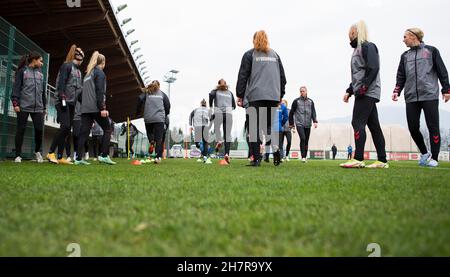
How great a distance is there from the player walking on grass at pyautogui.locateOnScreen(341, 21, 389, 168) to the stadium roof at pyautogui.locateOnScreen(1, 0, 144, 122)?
9729mm

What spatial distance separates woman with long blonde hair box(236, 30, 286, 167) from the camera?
20.5 feet

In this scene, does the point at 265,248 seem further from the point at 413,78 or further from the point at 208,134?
the point at 208,134

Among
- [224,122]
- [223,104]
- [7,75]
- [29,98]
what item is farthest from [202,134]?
[7,75]

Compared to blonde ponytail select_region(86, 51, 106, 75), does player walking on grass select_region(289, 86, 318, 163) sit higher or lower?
lower

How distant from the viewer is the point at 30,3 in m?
11.8

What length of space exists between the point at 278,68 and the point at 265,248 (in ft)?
18.6

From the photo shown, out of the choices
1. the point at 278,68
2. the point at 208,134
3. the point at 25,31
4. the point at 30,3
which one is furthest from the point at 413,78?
the point at 25,31

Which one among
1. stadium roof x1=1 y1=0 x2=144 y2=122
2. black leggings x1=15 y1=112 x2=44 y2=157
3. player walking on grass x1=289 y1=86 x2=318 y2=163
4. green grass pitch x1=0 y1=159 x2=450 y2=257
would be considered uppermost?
stadium roof x1=1 y1=0 x2=144 y2=122

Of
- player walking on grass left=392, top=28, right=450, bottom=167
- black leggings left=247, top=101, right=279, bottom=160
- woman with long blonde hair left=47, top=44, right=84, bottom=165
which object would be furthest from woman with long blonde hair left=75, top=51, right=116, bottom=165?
player walking on grass left=392, top=28, right=450, bottom=167

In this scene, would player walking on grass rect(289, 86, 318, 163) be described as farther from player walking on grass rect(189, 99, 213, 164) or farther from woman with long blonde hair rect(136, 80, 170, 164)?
woman with long blonde hair rect(136, 80, 170, 164)

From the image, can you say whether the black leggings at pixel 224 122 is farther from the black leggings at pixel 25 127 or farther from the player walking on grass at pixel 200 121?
the black leggings at pixel 25 127

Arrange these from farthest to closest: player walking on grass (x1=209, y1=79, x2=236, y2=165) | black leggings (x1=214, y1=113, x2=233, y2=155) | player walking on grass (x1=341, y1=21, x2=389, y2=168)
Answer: player walking on grass (x1=209, y1=79, x2=236, y2=165) → black leggings (x1=214, y1=113, x2=233, y2=155) → player walking on grass (x1=341, y1=21, x2=389, y2=168)

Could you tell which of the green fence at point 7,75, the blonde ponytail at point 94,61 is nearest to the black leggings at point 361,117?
the blonde ponytail at point 94,61

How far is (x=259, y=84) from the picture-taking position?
6.25 m
